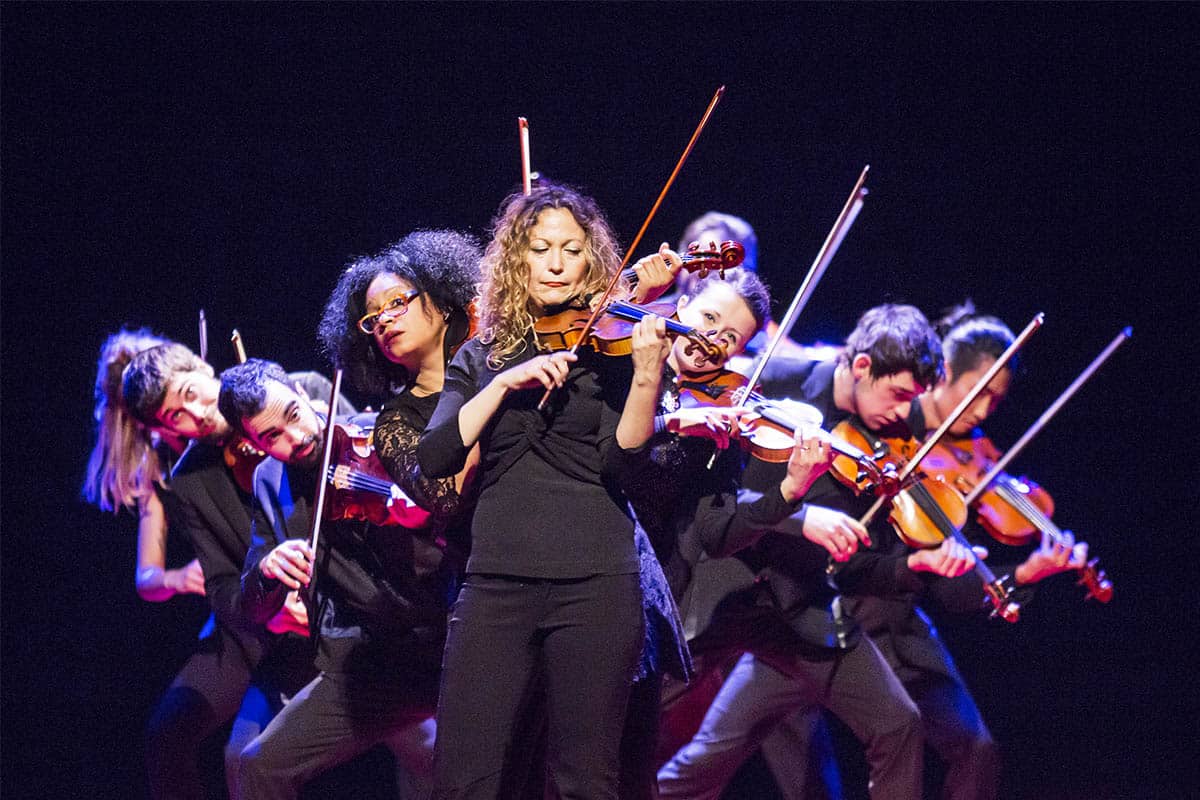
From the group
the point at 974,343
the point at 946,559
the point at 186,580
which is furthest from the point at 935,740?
the point at 186,580

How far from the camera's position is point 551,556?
6.54 ft

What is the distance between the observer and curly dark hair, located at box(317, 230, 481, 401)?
2559 mm

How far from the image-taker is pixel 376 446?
92.7 inches

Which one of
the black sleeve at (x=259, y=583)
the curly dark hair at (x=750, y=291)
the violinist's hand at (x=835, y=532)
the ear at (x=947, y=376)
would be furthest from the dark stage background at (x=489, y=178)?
the violinist's hand at (x=835, y=532)

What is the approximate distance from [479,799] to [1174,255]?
325 cm

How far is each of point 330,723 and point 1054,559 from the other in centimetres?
184

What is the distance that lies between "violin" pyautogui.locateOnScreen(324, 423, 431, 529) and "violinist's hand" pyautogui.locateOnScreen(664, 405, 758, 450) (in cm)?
57

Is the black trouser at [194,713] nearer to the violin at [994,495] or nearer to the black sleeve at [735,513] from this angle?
the black sleeve at [735,513]

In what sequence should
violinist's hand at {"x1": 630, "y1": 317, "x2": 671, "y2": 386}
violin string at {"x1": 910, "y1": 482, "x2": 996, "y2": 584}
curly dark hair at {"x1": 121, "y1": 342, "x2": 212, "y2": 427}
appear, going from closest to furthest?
1. violinist's hand at {"x1": 630, "y1": 317, "x2": 671, "y2": 386}
2. violin string at {"x1": 910, "y1": 482, "x2": 996, "y2": 584}
3. curly dark hair at {"x1": 121, "y1": 342, "x2": 212, "y2": 427}

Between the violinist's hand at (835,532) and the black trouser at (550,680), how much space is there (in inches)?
33.2

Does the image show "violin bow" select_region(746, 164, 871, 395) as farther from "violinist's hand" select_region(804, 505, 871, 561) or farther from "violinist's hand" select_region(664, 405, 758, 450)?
"violinist's hand" select_region(804, 505, 871, 561)

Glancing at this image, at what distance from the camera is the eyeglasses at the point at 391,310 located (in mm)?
2482

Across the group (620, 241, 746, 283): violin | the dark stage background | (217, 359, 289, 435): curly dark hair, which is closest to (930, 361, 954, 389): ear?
the dark stage background

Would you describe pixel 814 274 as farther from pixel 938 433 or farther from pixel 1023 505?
pixel 1023 505
